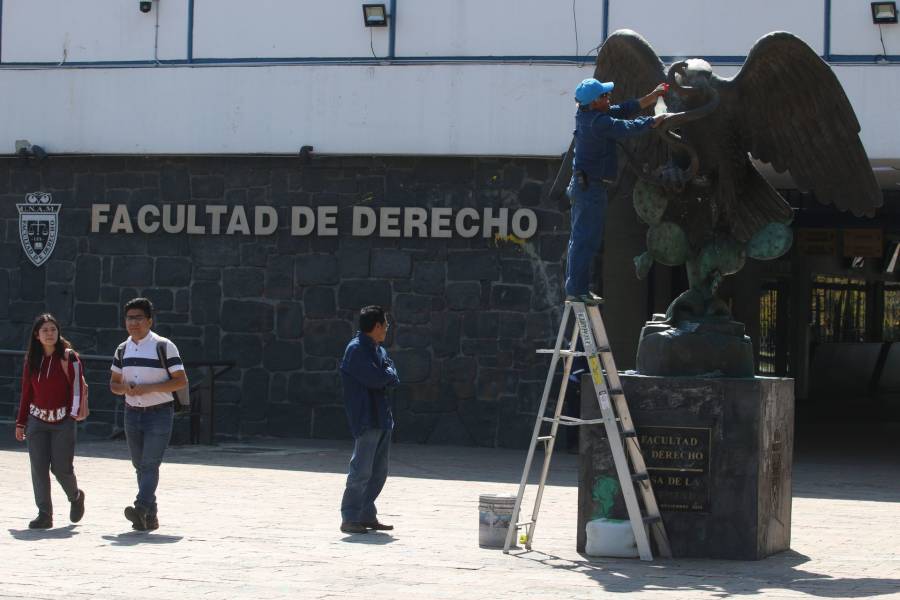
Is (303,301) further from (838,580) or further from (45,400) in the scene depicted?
(838,580)

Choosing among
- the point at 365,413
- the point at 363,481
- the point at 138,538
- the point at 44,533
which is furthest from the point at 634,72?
the point at 44,533

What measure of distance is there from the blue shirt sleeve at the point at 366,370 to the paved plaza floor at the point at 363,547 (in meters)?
1.02

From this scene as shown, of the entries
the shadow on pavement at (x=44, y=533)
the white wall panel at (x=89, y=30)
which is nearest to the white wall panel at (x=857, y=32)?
the white wall panel at (x=89, y=30)

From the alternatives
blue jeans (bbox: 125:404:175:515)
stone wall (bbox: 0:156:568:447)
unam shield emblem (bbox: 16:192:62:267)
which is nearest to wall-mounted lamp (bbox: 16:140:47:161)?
stone wall (bbox: 0:156:568:447)

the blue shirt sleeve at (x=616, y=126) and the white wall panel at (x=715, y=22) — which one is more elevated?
the white wall panel at (x=715, y=22)

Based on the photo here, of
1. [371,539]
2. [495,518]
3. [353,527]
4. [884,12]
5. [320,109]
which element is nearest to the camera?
[495,518]

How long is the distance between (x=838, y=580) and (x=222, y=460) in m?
8.01

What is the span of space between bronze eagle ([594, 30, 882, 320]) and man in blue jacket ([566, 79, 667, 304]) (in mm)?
455

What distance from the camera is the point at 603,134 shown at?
9078mm

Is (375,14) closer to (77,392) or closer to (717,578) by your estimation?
(77,392)

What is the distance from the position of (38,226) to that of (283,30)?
12.7ft

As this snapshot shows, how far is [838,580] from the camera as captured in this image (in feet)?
28.2

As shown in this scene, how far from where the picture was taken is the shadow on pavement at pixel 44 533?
9883 mm

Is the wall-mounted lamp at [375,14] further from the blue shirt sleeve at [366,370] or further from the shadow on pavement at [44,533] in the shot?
the shadow on pavement at [44,533]
